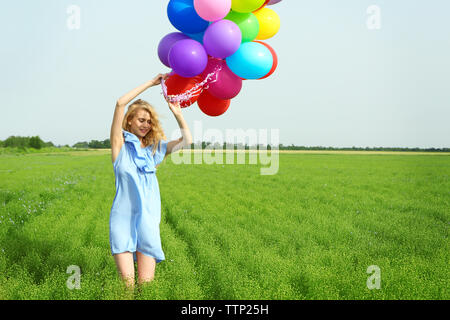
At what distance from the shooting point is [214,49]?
3742 mm

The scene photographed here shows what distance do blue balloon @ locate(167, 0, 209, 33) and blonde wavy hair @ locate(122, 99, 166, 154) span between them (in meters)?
0.97

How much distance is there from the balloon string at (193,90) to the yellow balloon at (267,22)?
734 mm

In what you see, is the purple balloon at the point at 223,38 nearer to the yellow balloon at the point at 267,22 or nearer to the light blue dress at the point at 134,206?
the yellow balloon at the point at 267,22

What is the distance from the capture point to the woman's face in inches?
142

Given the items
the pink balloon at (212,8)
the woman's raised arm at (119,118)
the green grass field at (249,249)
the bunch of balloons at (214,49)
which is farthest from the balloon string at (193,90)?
the green grass field at (249,249)

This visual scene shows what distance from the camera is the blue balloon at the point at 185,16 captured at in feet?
12.6

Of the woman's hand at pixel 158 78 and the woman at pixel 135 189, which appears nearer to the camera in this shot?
the woman at pixel 135 189

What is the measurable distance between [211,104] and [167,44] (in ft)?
2.70

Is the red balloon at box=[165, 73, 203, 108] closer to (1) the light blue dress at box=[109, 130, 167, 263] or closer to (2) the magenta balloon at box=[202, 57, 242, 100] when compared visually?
(2) the magenta balloon at box=[202, 57, 242, 100]

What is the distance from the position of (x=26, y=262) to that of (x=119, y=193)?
7.93ft

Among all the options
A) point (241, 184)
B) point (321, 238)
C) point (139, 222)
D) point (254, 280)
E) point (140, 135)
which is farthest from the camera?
point (241, 184)

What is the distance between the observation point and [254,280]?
4.07 meters

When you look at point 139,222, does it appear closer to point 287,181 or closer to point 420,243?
point 420,243
